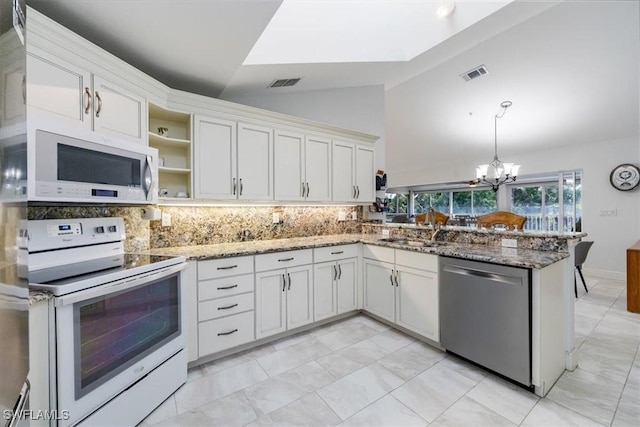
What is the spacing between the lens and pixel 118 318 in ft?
4.92

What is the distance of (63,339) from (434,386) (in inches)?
88.4

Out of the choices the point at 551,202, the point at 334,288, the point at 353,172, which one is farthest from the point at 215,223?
the point at 551,202

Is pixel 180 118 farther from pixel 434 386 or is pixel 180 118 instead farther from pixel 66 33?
pixel 434 386

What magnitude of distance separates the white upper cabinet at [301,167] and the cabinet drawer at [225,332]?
1267mm

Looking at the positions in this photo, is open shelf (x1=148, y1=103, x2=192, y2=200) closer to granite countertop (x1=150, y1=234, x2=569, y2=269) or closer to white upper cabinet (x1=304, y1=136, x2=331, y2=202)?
granite countertop (x1=150, y1=234, x2=569, y2=269)

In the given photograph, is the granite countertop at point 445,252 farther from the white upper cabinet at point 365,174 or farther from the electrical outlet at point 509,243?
the white upper cabinet at point 365,174

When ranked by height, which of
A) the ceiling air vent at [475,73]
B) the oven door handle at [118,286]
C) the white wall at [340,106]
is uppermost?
the ceiling air vent at [475,73]

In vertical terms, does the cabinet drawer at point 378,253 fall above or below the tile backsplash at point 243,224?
below

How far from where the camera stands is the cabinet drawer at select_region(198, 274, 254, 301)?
2.14m

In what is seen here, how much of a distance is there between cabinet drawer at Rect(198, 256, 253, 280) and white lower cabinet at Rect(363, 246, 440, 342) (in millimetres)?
1396

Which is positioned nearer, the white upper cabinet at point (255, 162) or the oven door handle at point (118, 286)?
the oven door handle at point (118, 286)

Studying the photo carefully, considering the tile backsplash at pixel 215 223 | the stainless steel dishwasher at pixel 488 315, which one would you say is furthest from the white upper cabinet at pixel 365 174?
the stainless steel dishwasher at pixel 488 315

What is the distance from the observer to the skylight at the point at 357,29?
8.09 feet

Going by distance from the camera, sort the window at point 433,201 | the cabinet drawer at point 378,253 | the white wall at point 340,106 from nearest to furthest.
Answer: the cabinet drawer at point 378,253 → the white wall at point 340,106 → the window at point 433,201
